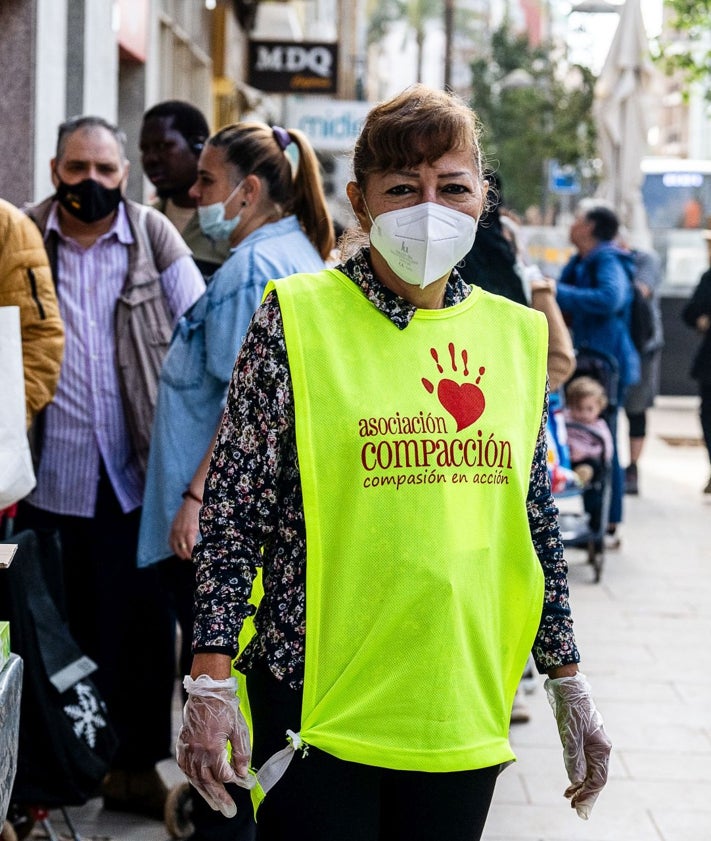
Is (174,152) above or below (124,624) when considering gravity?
above

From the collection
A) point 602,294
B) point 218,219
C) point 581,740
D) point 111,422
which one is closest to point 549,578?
point 581,740

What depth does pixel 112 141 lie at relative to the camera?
475 cm

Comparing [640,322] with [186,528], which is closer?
[186,528]

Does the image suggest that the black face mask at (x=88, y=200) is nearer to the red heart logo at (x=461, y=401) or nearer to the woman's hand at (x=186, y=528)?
the woman's hand at (x=186, y=528)

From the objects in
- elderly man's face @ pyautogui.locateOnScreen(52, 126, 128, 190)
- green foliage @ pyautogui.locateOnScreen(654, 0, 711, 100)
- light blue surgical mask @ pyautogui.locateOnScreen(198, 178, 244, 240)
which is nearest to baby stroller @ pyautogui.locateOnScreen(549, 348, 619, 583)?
elderly man's face @ pyautogui.locateOnScreen(52, 126, 128, 190)

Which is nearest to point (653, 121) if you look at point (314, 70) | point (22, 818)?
point (314, 70)

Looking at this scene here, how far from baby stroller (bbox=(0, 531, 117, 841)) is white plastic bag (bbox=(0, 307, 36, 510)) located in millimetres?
350

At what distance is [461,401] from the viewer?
2.38 meters

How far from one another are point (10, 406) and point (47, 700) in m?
0.89

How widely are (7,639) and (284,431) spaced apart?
1047 millimetres

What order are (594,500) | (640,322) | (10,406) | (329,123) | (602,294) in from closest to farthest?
(10,406)
(594,500)
(602,294)
(640,322)
(329,123)

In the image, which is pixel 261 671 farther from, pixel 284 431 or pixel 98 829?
pixel 98 829

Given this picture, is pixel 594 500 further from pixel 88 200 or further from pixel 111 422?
pixel 88 200

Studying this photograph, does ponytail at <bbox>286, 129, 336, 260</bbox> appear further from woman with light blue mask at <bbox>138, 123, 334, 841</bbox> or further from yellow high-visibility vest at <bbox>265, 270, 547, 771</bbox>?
yellow high-visibility vest at <bbox>265, 270, 547, 771</bbox>
